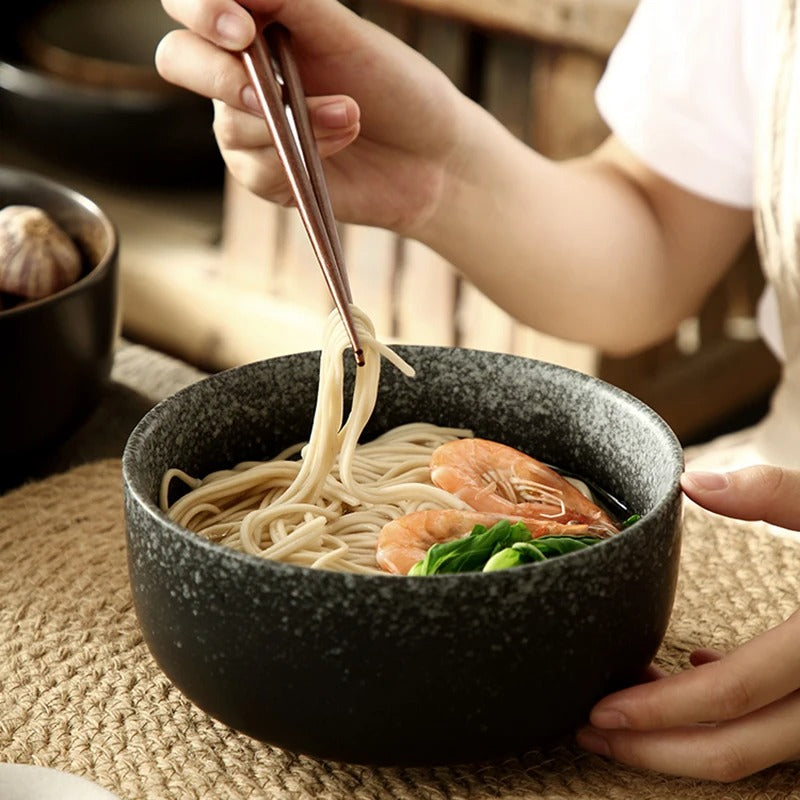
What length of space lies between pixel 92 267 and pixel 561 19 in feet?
3.34

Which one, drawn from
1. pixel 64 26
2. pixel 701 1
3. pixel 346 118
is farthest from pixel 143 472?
pixel 64 26

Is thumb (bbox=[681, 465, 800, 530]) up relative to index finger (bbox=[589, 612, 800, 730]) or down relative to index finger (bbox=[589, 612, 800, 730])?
up

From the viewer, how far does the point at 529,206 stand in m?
1.28

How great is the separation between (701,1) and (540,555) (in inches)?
33.7

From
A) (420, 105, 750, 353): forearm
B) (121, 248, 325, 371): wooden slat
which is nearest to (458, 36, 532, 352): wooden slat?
(121, 248, 325, 371): wooden slat

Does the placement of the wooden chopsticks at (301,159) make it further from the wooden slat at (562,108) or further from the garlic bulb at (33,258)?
the wooden slat at (562,108)

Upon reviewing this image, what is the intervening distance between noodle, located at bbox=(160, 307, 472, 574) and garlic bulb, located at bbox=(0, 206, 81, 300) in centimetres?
30

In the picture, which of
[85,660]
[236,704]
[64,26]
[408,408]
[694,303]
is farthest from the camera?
[64,26]

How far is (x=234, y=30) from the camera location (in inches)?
32.9

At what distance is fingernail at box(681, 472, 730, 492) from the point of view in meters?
0.66

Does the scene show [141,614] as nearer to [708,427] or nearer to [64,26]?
[708,427]

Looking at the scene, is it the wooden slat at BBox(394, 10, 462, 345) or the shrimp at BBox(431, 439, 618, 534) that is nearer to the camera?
the shrimp at BBox(431, 439, 618, 534)

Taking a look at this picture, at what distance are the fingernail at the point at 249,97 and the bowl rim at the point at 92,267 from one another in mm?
171

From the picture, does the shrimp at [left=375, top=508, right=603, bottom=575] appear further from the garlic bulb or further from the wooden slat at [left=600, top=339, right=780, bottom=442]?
the wooden slat at [left=600, top=339, right=780, bottom=442]
